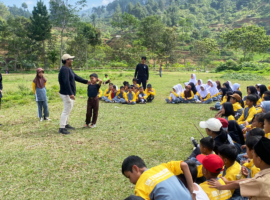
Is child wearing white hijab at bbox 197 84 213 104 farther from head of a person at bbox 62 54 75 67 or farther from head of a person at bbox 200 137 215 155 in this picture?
head of a person at bbox 200 137 215 155

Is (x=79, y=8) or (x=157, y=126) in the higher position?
(x=79, y=8)

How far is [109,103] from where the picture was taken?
9.59 metres

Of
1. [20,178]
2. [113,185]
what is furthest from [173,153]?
[20,178]

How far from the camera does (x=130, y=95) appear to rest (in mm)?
9555

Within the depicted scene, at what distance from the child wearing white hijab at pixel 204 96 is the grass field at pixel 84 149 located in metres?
1.68

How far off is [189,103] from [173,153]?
18.3 feet

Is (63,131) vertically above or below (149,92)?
below

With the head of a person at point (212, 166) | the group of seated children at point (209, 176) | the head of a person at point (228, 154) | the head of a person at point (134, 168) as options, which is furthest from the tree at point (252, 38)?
the head of a person at point (134, 168)

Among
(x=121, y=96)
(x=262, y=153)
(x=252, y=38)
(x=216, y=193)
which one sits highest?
(x=252, y=38)

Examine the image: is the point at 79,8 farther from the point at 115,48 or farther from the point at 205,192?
the point at 205,192

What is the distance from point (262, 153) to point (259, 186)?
278mm

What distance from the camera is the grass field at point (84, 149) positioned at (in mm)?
3262

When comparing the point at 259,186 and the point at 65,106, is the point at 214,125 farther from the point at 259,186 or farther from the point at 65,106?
the point at 65,106

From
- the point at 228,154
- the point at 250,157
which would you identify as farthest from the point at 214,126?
the point at 250,157
